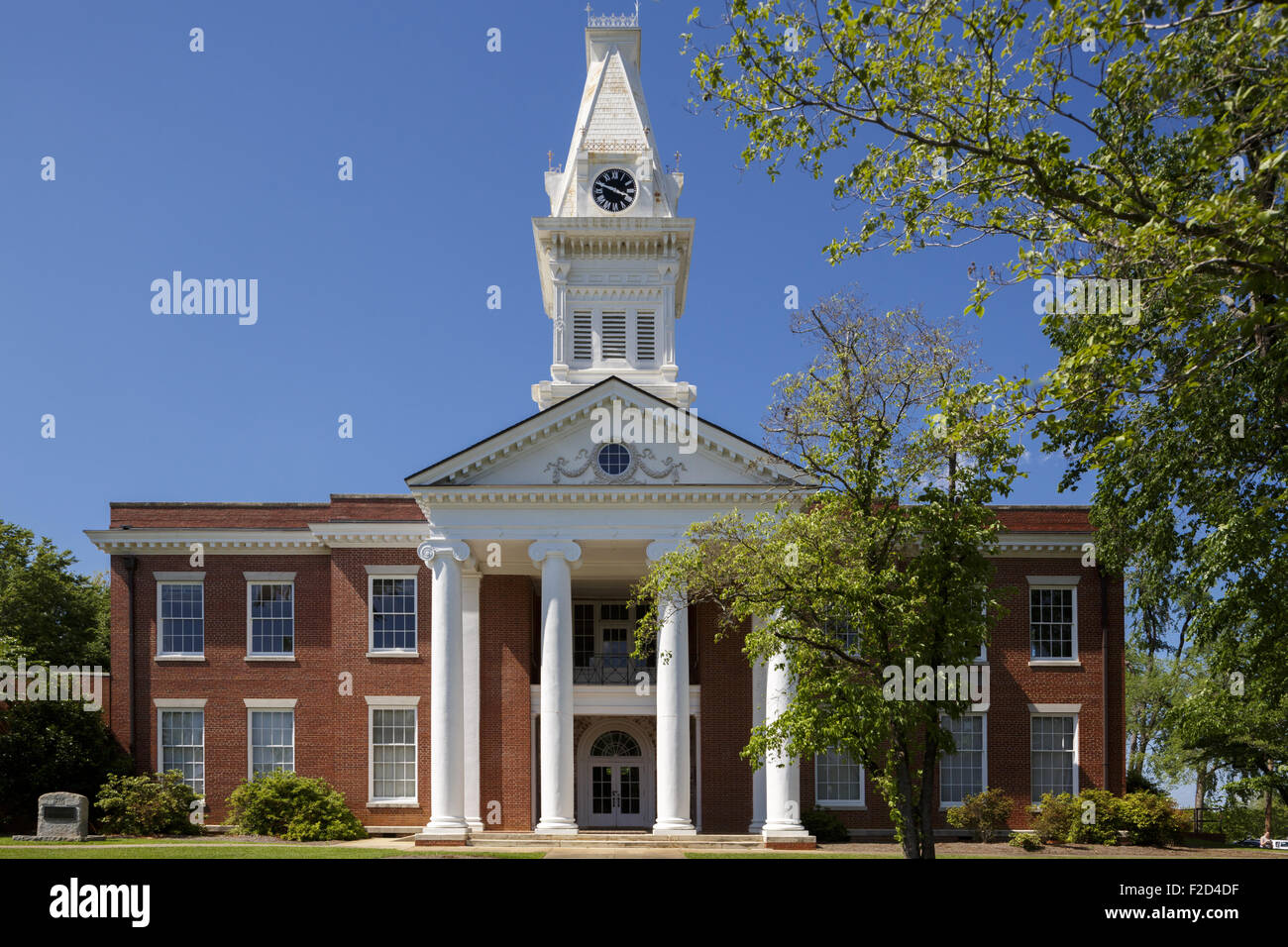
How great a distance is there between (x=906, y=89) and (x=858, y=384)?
6.88 m

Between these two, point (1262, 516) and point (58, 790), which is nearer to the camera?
point (1262, 516)

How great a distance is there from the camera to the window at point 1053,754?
34.2 metres

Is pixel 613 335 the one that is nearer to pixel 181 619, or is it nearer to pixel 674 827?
pixel 181 619

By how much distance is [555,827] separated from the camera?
1153 inches

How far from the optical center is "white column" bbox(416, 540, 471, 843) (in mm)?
29953

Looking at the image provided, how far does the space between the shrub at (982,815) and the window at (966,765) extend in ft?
3.65

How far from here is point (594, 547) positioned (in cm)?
3136

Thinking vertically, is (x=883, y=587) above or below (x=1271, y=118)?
below

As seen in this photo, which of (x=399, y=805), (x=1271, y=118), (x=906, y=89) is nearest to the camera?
(x=1271, y=118)

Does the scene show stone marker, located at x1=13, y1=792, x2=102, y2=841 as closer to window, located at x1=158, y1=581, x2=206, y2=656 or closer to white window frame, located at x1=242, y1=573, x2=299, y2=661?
window, located at x1=158, y1=581, x2=206, y2=656

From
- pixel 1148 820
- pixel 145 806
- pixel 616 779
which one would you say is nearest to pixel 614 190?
pixel 616 779

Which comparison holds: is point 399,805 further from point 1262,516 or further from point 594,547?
point 1262,516

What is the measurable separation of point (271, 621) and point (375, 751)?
5.16m
